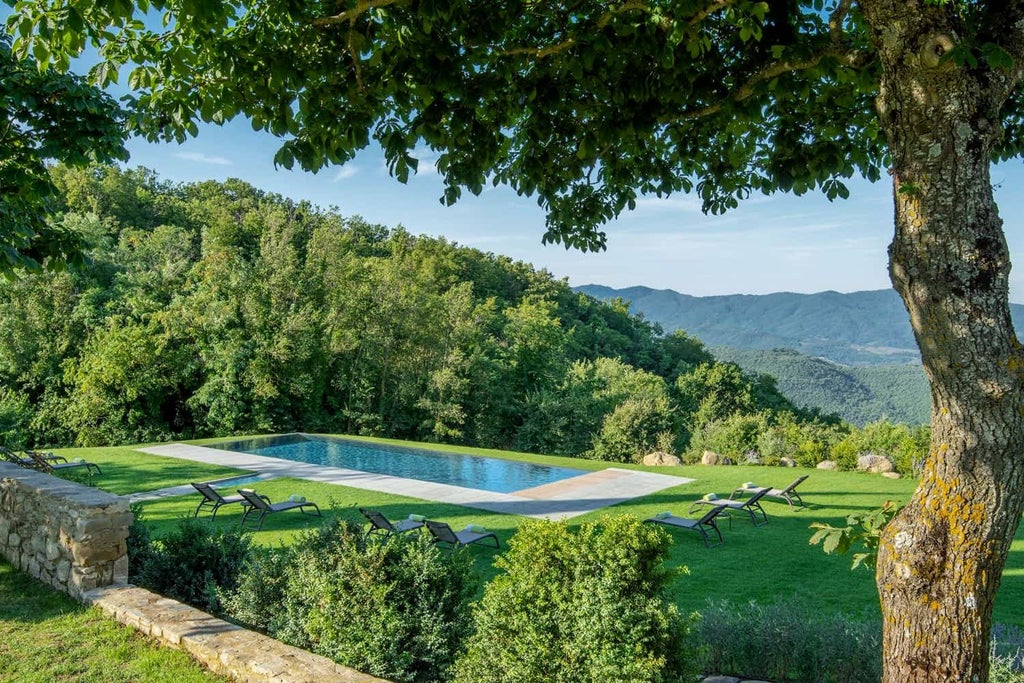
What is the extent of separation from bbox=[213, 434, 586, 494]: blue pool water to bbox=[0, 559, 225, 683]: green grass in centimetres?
829

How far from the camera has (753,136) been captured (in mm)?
4652

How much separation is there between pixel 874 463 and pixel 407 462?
419 inches

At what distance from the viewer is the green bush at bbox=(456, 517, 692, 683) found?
10.4 feet

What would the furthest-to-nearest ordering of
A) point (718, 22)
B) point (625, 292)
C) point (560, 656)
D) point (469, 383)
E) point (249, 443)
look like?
point (625, 292), point (469, 383), point (249, 443), point (718, 22), point (560, 656)

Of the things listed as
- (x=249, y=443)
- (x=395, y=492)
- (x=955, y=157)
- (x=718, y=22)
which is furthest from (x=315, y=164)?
(x=249, y=443)

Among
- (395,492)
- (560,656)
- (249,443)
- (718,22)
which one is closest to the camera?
(560,656)

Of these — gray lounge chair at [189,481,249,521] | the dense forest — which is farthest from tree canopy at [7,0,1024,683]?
the dense forest

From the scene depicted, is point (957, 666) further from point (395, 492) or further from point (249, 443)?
point (249, 443)

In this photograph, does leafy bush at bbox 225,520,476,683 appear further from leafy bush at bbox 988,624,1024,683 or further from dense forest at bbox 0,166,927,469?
dense forest at bbox 0,166,927,469

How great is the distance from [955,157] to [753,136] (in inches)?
101

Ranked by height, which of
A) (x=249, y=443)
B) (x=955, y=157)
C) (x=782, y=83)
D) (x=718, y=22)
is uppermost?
(x=718, y=22)

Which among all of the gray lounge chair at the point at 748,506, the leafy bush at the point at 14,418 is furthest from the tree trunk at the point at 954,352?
the leafy bush at the point at 14,418

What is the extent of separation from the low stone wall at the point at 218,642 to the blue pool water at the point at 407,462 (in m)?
8.13

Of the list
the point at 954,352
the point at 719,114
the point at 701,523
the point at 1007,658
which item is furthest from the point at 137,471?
the point at 954,352
